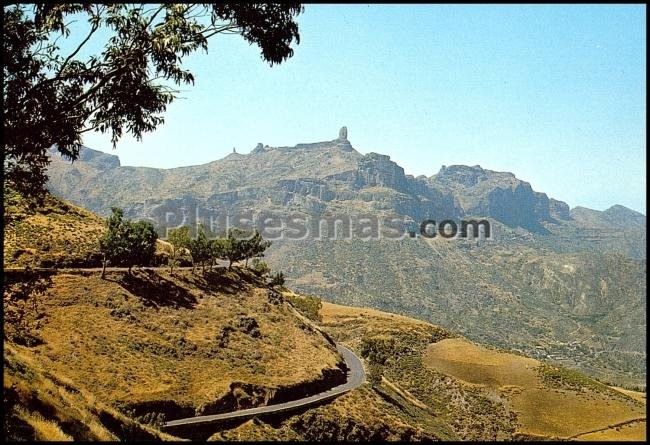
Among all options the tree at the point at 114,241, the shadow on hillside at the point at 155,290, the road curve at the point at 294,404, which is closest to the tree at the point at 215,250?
the shadow on hillside at the point at 155,290

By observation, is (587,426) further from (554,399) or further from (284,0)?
(284,0)

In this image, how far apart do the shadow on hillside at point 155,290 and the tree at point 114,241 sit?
3638 millimetres

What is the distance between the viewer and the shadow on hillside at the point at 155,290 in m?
64.4

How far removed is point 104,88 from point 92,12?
2406 mm

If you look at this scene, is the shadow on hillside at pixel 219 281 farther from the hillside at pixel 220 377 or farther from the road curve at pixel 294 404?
the road curve at pixel 294 404

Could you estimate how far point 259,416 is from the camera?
45.7m

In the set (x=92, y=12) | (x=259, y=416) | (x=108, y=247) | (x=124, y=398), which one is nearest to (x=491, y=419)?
(x=259, y=416)

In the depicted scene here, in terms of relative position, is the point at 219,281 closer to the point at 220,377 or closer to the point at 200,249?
the point at 200,249

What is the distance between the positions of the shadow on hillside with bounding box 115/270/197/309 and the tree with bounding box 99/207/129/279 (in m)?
3.64

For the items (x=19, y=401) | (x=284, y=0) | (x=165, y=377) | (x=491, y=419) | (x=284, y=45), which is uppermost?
(x=284, y=0)

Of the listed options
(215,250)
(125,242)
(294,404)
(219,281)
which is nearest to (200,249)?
(215,250)

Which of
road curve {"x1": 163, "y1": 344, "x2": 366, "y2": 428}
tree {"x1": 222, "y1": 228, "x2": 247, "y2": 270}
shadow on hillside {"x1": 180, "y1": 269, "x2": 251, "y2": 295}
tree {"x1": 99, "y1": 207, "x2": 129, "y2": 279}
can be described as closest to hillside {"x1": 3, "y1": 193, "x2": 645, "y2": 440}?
shadow on hillside {"x1": 180, "y1": 269, "x2": 251, "y2": 295}

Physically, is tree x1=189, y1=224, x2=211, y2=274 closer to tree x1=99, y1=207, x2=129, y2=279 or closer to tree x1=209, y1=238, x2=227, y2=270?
tree x1=209, y1=238, x2=227, y2=270

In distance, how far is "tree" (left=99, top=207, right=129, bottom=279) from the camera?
66500mm
